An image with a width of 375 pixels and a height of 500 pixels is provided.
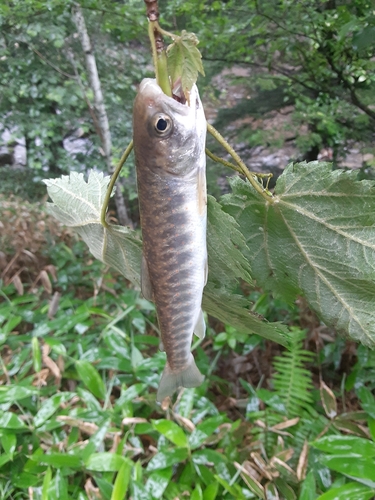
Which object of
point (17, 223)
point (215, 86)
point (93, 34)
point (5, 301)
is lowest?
point (5, 301)

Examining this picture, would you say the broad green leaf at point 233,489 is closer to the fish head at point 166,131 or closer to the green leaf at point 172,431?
the green leaf at point 172,431

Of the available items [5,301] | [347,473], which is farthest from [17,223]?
[347,473]

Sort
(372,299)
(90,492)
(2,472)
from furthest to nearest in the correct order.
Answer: (2,472), (90,492), (372,299)

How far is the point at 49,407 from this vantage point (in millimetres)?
1524

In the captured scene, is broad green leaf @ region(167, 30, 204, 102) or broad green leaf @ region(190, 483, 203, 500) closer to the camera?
broad green leaf @ region(167, 30, 204, 102)

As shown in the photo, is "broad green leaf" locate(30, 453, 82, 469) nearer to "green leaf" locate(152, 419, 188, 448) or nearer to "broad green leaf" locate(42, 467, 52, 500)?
"broad green leaf" locate(42, 467, 52, 500)

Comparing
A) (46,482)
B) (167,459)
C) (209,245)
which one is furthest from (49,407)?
(209,245)

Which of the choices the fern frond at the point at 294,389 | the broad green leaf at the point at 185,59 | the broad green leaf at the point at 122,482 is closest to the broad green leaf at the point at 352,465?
the fern frond at the point at 294,389

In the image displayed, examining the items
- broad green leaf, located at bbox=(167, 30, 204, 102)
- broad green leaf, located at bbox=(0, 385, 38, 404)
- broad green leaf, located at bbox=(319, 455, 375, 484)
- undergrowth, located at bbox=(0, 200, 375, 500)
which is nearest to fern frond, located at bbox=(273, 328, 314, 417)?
undergrowth, located at bbox=(0, 200, 375, 500)

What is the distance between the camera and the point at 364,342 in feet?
1.94

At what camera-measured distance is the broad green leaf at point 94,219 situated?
24.8 inches

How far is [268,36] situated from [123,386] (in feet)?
5.93

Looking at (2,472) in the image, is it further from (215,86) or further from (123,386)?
(215,86)

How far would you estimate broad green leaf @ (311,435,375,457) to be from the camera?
1.23 metres
